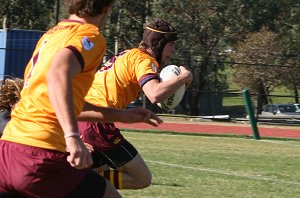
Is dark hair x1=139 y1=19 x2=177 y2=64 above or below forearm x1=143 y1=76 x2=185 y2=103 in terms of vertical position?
above

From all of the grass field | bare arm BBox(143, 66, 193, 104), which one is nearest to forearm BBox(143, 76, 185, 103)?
bare arm BBox(143, 66, 193, 104)

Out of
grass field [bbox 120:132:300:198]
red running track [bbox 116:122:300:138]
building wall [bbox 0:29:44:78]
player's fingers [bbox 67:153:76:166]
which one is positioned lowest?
red running track [bbox 116:122:300:138]

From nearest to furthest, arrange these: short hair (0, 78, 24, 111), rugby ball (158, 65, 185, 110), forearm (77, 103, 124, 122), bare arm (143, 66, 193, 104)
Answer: forearm (77, 103, 124, 122)
bare arm (143, 66, 193, 104)
short hair (0, 78, 24, 111)
rugby ball (158, 65, 185, 110)

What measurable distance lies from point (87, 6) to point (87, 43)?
0.62 feet

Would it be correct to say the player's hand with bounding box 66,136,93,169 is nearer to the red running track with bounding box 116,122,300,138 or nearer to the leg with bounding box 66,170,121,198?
the leg with bounding box 66,170,121,198

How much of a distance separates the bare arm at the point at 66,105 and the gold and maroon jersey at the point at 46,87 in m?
0.13

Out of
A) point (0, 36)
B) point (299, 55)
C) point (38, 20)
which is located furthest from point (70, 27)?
point (38, 20)

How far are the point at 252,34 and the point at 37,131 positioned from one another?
116ft

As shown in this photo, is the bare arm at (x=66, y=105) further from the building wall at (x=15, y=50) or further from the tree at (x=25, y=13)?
the tree at (x=25, y=13)

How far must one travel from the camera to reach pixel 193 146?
14500 millimetres

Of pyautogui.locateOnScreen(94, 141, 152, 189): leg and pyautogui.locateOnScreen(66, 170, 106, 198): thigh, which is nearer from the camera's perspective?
pyautogui.locateOnScreen(66, 170, 106, 198): thigh

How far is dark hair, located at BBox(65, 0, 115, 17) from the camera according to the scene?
141 inches

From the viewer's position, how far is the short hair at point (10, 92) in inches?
209

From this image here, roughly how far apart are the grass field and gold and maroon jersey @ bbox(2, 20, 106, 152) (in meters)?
4.28
